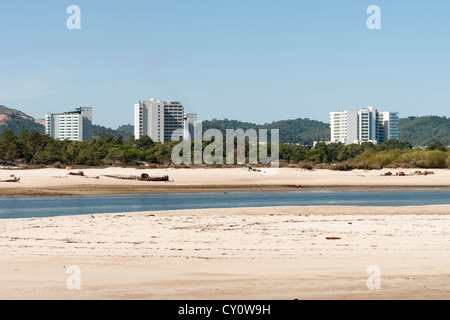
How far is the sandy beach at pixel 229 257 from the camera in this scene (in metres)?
10.0

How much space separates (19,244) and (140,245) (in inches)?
120

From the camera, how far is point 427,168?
270 ft

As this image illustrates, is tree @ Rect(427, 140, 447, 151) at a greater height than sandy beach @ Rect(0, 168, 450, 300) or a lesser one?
greater

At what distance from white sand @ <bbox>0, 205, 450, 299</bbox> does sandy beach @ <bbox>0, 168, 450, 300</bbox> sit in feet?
0.07

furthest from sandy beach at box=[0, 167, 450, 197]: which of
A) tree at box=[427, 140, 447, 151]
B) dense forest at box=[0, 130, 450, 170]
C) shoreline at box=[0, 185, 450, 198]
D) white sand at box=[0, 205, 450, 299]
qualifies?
tree at box=[427, 140, 447, 151]

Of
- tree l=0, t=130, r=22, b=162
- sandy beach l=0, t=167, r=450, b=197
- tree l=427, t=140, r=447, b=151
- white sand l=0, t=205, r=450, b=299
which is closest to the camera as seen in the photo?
white sand l=0, t=205, r=450, b=299

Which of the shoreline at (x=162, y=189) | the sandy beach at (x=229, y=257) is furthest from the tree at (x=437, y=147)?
the sandy beach at (x=229, y=257)

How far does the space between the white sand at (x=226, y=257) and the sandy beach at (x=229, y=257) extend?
0.02 meters

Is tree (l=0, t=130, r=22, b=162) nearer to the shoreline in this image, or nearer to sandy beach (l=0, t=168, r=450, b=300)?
the shoreline

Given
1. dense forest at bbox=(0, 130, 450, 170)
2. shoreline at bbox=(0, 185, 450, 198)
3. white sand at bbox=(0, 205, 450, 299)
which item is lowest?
shoreline at bbox=(0, 185, 450, 198)

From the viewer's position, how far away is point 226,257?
13.3 meters

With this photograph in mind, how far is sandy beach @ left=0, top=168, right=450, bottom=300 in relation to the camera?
1001cm
